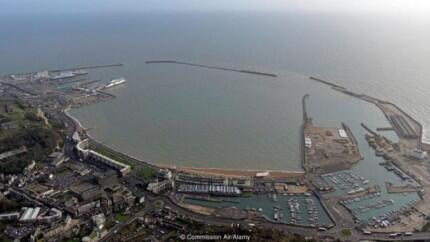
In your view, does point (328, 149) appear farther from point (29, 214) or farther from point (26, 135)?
point (26, 135)

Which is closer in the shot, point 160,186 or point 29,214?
point 29,214

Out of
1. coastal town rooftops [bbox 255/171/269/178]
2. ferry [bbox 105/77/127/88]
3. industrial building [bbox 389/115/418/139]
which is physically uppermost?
ferry [bbox 105/77/127/88]

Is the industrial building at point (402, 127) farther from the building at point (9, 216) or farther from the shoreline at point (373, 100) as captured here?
the building at point (9, 216)

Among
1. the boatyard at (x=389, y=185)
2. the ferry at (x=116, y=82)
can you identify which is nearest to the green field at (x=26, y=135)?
the ferry at (x=116, y=82)

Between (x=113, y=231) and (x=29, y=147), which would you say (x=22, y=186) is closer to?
(x=29, y=147)

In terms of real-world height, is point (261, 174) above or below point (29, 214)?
below

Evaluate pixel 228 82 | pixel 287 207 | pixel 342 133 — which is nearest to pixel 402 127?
pixel 342 133

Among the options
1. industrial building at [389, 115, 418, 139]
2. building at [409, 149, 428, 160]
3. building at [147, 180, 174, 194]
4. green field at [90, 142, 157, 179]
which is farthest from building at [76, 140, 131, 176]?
industrial building at [389, 115, 418, 139]

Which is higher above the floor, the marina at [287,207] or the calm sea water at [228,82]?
the calm sea water at [228,82]

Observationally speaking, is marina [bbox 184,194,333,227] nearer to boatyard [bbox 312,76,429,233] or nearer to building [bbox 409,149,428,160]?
boatyard [bbox 312,76,429,233]
